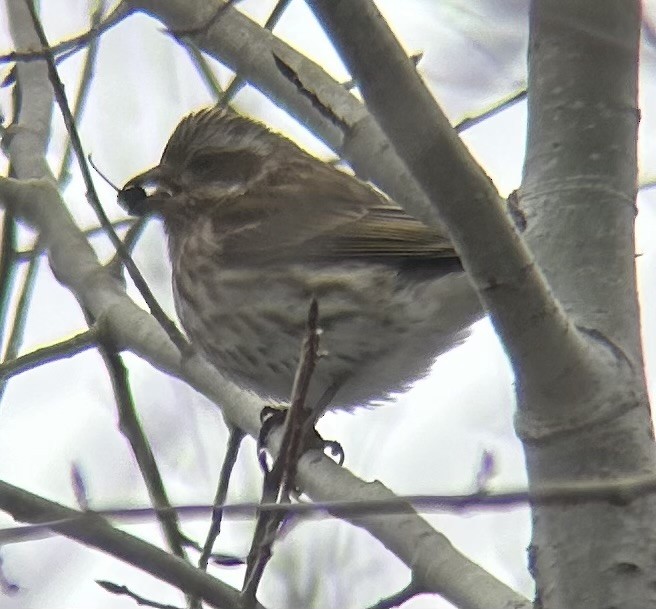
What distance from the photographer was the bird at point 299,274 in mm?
5410

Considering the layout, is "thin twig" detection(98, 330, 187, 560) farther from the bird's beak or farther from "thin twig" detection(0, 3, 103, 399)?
the bird's beak

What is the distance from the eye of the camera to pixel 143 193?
21.1 feet

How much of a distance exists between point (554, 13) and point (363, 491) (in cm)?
169

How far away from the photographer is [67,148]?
6074mm

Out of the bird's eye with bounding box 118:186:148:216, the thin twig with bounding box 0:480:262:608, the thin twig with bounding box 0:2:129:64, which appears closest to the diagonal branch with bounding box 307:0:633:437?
the thin twig with bounding box 0:480:262:608

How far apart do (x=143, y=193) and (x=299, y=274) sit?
1216 millimetres

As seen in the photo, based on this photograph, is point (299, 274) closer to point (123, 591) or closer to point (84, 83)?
point (84, 83)

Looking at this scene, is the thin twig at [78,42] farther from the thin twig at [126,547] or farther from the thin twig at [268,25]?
the thin twig at [126,547]

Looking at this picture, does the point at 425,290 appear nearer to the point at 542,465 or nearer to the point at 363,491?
the point at 363,491

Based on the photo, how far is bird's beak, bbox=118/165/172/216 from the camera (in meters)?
6.27

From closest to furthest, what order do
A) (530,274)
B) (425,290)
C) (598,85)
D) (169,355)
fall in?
(530,274)
(598,85)
(169,355)
(425,290)

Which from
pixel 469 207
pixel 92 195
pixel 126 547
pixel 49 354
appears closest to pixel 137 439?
pixel 49 354

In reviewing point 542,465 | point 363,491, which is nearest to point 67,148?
point 363,491

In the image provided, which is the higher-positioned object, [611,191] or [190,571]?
[611,191]
